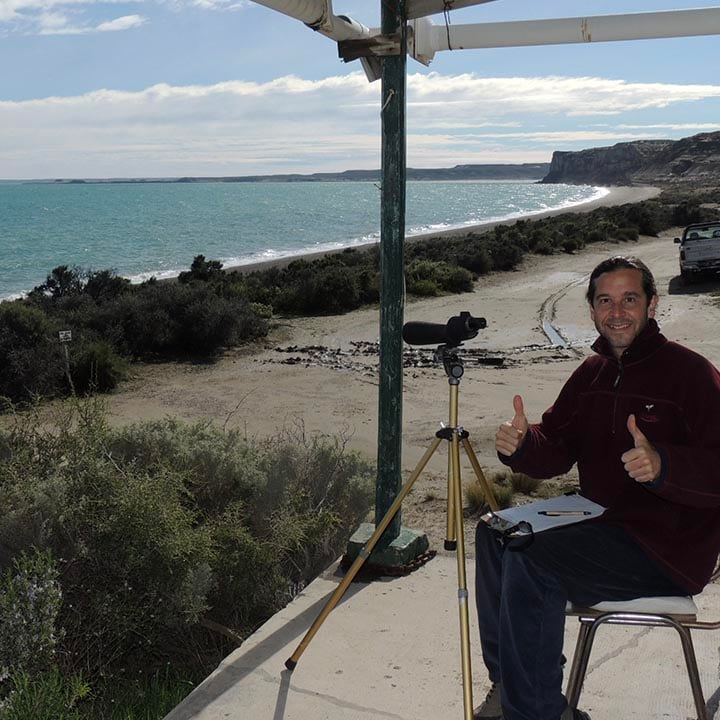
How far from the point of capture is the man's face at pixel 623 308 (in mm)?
2738

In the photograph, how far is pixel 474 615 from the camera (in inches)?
142

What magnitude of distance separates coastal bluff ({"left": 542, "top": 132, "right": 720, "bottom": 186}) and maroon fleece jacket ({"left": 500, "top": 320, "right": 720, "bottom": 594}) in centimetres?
9979

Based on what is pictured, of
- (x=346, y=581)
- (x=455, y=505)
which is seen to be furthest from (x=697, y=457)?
(x=346, y=581)

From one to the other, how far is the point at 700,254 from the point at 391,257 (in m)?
15.6

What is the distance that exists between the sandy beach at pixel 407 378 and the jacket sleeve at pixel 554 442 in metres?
2.42

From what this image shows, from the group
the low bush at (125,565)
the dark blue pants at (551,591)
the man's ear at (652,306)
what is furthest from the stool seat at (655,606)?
the low bush at (125,565)

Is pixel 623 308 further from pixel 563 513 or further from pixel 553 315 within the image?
pixel 553 315

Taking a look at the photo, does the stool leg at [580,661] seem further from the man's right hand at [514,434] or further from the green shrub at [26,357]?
the green shrub at [26,357]

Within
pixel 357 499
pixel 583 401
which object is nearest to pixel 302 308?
pixel 357 499

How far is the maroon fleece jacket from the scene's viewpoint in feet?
7.84

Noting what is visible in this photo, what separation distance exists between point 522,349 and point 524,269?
1135cm

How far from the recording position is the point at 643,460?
92.0 inches

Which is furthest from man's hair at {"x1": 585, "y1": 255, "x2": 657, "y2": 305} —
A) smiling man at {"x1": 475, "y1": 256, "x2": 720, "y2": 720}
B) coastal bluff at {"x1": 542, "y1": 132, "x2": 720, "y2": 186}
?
coastal bluff at {"x1": 542, "y1": 132, "x2": 720, "y2": 186}

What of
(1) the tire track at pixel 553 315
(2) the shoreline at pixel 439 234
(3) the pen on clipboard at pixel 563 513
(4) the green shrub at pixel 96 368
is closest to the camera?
(3) the pen on clipboard at pixel 563 513
